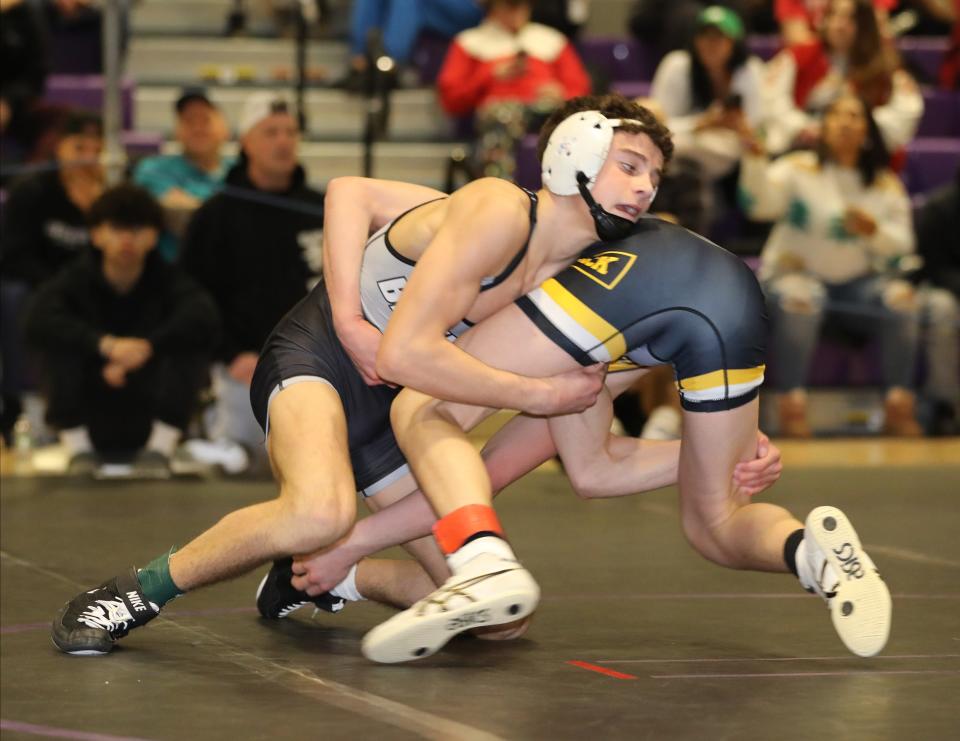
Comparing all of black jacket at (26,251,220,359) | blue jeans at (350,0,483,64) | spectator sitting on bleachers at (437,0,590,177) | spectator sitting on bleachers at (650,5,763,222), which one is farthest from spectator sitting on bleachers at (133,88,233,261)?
spectator sitting on bleachers at (650,5,763,222)

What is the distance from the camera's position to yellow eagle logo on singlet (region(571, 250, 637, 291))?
11.3 ft

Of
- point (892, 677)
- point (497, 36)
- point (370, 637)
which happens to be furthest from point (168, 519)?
point (497, 36)

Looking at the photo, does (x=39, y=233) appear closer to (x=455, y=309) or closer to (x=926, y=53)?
(x=455, y=309)

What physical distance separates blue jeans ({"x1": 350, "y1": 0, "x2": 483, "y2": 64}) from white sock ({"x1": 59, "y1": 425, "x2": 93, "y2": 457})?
2780 mm

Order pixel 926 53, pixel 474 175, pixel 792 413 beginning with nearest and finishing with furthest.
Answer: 1. pixel 474 175
2. pixel 792 413
3. pixel 926 53

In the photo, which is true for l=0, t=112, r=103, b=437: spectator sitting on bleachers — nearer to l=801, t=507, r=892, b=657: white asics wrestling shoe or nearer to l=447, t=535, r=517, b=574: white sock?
l=447, t=535, r=517, b=574: white sock

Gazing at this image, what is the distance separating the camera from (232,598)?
4070mm

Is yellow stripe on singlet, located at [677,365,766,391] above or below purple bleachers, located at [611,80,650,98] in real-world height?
above

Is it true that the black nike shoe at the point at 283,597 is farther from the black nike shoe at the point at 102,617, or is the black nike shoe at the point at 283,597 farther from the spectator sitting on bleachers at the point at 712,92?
the spectator sitting on bleachers at the point at 712,92

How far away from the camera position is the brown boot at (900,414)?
793cm

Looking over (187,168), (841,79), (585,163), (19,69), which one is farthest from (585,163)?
(841,79)

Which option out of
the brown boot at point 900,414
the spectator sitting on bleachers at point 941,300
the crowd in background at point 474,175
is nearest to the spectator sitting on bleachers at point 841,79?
the crowd in background at point 474,175

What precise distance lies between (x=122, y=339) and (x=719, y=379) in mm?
3537

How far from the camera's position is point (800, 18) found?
30.2 feet
